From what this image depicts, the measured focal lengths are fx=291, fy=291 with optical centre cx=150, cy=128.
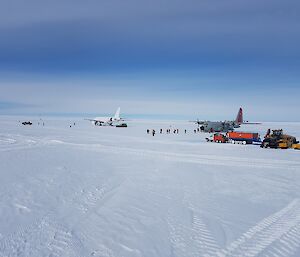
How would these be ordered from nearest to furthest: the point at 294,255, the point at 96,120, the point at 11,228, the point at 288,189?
the point at 294,255
the point at 11,228
the point at 288,189
the point at 96,120

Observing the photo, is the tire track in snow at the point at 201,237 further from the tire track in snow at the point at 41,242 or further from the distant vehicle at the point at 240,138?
the distant vehicle at the point at 240,138

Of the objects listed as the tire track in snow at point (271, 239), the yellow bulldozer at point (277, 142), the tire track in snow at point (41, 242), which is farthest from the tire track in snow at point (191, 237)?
the yellow bulldozer at point (277, 142)

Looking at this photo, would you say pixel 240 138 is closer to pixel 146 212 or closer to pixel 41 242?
pixel 146 212

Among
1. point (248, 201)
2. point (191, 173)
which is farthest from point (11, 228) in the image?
point (191, 173)

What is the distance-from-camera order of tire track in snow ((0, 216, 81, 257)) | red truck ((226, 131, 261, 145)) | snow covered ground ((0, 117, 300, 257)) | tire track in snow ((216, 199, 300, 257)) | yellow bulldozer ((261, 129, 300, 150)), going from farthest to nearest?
1. red truck ((226, 131, 261, 145))
2. yellow bulldozer ((261, 129, 300, 150))
3. snow covered ground ((0, 117, 300, 257))
4. tire track in snow ((216, 199, 300, 257))
5. tire track in snow ((0, 216, 81, 257))

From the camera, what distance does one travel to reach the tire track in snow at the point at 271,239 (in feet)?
19.3

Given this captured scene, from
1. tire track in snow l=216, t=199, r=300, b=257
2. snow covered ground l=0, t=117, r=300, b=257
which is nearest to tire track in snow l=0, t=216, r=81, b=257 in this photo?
snow covered ground l=0, t=117, r=300, b=257

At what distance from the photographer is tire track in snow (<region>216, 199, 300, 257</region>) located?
19.3 feet

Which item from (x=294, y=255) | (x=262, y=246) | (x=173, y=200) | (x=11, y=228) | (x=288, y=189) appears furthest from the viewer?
(x=288, y=189)

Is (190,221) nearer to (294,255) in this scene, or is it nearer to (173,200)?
(173,200)

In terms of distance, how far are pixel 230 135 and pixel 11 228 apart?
29848 mm

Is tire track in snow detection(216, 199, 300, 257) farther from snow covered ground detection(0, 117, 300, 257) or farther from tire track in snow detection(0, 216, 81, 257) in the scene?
tire track in snow detection(0, 216, 81, 257)

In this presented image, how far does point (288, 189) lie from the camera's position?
11203mm

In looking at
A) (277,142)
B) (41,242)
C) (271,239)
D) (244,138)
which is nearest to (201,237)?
(271,239)
